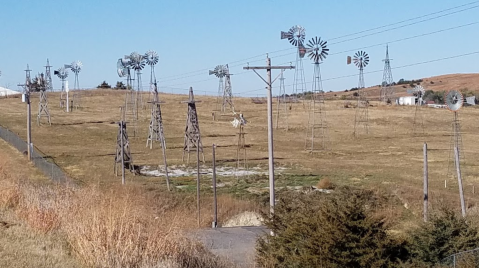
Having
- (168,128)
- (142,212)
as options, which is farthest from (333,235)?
(168,128)

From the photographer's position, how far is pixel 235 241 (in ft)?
71.7

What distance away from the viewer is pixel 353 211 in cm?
1622

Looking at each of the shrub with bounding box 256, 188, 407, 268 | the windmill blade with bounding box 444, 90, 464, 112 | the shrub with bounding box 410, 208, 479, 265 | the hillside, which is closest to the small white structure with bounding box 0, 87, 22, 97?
the hillside

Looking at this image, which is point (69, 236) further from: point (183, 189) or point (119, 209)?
point (183, 189)

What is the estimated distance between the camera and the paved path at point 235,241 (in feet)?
53.9

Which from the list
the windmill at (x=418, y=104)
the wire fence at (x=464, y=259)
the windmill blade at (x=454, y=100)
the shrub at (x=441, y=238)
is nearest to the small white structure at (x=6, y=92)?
the windmill at (x=418, y=104)

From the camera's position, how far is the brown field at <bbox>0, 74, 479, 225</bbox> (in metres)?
42.1

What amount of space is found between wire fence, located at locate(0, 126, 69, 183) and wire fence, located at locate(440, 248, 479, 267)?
17148 mm

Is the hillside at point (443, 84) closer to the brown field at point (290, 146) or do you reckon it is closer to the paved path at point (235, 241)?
the brown field at point (290, 146)

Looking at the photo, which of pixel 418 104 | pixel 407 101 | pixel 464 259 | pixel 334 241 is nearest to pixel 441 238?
pixel 464 259

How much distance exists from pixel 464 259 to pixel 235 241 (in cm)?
782

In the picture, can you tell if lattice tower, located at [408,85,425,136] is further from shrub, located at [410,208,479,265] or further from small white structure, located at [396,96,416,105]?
shrub, located at [410,208,479,265]

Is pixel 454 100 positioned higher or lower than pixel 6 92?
lower

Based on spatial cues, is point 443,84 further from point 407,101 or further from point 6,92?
point 6,92
